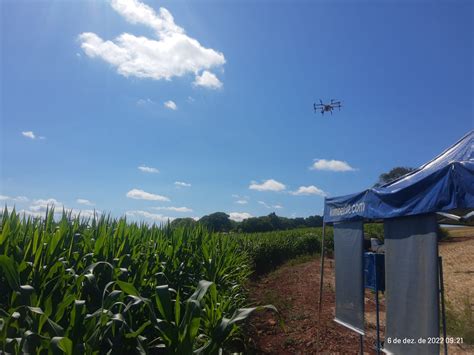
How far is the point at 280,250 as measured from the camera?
62.5 feet

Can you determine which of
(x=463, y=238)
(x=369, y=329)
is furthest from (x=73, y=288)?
(x=463, y=238)

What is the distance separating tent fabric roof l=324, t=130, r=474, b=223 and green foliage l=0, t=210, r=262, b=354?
87.6 inches

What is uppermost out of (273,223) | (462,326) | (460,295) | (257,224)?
(273,223)

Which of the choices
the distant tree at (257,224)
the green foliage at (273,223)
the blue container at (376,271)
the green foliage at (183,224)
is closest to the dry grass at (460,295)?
the blue container at (376,271)

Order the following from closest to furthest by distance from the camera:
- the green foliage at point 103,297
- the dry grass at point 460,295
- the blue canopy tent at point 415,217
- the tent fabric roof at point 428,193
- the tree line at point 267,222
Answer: the green foliage at point 103,297 < the tent fabric roof at point 428,193 < the blue canopy tent at point 415,217 < the dry grass at point 460,295 < the tree line at point 267,222

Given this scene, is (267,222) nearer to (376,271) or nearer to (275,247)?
(275,247)

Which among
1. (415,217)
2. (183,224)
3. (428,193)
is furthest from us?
(183,224)

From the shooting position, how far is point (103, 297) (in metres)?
2.35

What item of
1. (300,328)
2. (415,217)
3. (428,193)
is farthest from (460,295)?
(428,193)

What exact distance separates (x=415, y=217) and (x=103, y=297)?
333 cm

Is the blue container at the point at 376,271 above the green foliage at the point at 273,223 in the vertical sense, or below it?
below

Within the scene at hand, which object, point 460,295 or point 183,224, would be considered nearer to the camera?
point 183,224

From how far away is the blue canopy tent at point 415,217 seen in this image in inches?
128

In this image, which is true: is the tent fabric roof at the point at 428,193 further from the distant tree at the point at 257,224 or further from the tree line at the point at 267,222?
the distant tree at the point at 257,224
